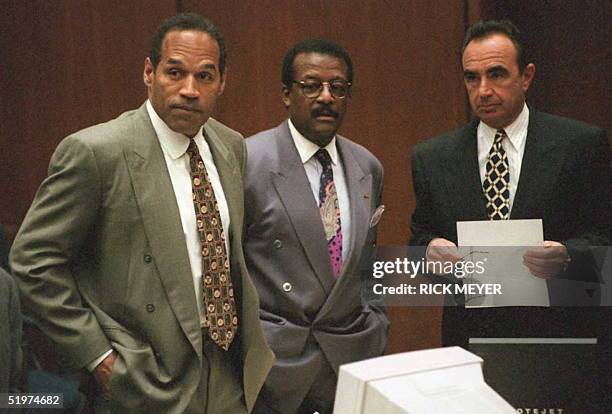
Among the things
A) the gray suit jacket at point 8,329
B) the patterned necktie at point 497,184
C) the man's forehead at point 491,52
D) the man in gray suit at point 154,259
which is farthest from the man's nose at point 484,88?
the gray suit jacket at point 8,329

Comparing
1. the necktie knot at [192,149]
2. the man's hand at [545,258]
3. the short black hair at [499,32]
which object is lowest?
the man's hand at [545,258]

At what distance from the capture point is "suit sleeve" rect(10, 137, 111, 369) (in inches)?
101

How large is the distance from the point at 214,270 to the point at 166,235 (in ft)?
0.57

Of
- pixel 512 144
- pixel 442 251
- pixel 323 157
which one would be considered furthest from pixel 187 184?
pixel 512 144

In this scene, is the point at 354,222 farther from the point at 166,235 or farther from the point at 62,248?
the point at 62,248

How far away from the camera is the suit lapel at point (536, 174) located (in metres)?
3.18

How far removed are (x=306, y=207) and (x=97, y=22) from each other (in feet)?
5.74

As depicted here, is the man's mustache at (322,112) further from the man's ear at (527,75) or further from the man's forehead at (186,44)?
the man's ear at (527,75)

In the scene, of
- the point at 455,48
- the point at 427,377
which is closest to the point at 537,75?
the point at 455,48

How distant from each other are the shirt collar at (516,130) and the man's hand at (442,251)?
1.24 feet

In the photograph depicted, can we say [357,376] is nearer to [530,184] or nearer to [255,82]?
[530,184]

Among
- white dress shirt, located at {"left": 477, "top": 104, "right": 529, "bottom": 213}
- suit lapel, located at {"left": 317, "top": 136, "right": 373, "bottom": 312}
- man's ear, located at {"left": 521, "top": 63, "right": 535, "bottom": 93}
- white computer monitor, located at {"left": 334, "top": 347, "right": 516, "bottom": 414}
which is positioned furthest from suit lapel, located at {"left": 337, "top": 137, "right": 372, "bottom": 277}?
white computer monitor, located at {"left": 334, "top": 347, "right": 516, "bottom": 414}

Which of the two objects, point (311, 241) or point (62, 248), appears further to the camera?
point (311, 241)

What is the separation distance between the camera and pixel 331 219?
10.2ft
